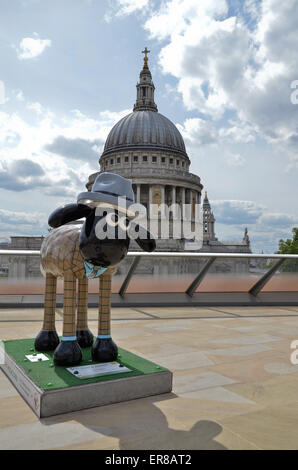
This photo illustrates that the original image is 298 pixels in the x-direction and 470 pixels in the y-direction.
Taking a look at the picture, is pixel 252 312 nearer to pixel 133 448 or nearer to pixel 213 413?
pixel 213 413

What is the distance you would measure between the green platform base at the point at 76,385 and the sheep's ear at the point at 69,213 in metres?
1.45

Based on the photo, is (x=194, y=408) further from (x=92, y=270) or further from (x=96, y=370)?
(x=92, y=270)

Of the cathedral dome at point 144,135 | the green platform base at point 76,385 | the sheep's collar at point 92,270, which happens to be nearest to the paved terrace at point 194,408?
the green platform base at point 76,385

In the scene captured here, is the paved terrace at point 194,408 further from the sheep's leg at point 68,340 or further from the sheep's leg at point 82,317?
the sheep's leg at point 82,317

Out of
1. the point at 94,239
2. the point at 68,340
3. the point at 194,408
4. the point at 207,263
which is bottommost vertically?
the point at 194,408

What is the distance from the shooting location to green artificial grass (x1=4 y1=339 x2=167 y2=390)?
10.7 ft

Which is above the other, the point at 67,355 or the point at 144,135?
the point at 144,135

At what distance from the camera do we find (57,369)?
11.9 ft

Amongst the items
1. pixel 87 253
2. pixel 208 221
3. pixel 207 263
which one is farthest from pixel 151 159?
pixel 87 253

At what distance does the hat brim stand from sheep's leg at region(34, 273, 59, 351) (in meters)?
1.36

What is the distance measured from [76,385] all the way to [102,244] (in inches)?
49.5

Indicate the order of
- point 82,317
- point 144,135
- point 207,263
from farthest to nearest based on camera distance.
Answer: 1. point 144,135
2. point 207,263
3. point 82,317

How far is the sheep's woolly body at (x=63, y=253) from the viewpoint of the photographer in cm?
388

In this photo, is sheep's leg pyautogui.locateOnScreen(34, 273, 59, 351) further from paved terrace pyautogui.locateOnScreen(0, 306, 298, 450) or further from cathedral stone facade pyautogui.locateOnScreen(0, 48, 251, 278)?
cathedral stone facade pyautogui.locateOnScreen(0, 48, 251, 278)
